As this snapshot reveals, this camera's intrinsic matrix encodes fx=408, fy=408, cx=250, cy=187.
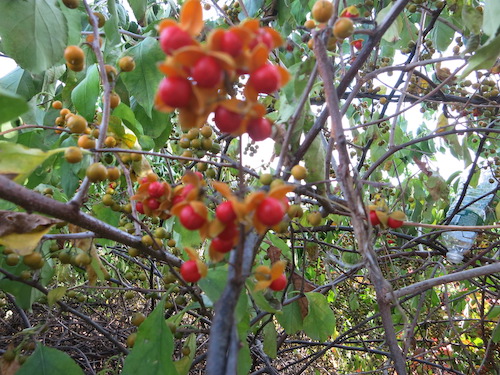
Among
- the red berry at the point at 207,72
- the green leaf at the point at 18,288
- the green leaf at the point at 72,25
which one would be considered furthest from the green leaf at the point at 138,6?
the red berry at the point at 207,72

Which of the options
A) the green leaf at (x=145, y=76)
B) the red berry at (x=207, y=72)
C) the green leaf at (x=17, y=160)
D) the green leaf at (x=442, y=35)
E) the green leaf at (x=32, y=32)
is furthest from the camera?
the green leaf at (x=442, y=35)

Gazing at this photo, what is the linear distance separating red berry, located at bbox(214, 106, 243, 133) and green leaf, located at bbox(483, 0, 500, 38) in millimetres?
504

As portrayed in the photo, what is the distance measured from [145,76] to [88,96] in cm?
14

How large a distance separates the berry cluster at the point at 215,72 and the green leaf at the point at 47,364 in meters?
0.74

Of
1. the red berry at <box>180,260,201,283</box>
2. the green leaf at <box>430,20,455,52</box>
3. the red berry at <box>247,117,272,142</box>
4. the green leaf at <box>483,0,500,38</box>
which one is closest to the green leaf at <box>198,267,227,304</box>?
the red berry at <box>180,260,201,283</box>

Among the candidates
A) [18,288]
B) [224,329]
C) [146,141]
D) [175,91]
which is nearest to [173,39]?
[175,91]

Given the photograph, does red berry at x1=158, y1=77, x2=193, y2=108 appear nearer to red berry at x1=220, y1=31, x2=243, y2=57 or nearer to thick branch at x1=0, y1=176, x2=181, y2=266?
red berry at x1=220, y1=31, x2=243, y2=57

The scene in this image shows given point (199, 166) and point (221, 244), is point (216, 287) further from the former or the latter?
point (199, 166)

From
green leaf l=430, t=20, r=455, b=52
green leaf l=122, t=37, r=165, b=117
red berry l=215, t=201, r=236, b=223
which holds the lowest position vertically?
red berry l=215, t=201, r=236, b=223

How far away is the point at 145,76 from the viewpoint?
0.99 meters

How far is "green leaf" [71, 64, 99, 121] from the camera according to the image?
0.95 metres

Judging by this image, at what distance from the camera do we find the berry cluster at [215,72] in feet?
1.24

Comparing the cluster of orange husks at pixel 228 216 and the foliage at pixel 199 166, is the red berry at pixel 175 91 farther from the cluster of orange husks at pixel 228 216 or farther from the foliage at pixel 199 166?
the cluster of orange husks at pixel 228 216

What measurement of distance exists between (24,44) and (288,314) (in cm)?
97
